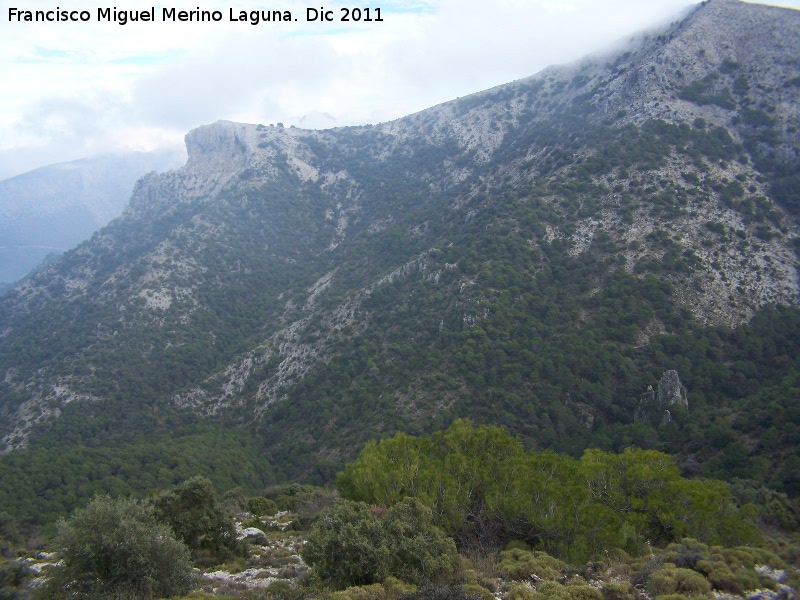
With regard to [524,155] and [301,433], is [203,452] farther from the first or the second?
[524,155]

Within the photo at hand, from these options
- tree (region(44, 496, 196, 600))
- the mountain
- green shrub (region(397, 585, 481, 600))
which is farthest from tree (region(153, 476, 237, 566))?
the mountain

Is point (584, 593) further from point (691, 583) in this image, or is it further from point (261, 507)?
point (261, 507)

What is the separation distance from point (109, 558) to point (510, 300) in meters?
39.2

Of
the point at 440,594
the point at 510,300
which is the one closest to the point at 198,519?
the point at 440,594

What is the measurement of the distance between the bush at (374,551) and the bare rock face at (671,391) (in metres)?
30.0

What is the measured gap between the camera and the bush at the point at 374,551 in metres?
12.9

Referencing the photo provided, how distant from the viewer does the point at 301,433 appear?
4900 cm

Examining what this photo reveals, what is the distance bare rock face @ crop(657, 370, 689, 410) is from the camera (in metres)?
37.0

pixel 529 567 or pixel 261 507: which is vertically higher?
pixel 529 567

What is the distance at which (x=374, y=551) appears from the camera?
1285 centimetres

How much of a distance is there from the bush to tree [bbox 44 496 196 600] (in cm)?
396

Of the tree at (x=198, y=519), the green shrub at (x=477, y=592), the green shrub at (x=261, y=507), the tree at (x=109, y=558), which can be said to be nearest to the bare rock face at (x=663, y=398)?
the green shrub at (x=261, y=507)

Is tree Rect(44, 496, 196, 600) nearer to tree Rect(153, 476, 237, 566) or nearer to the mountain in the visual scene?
tree Rect(153, 476, 237, 566)

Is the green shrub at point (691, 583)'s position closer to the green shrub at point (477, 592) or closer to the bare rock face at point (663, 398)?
the green shrub at point (477, 592)
